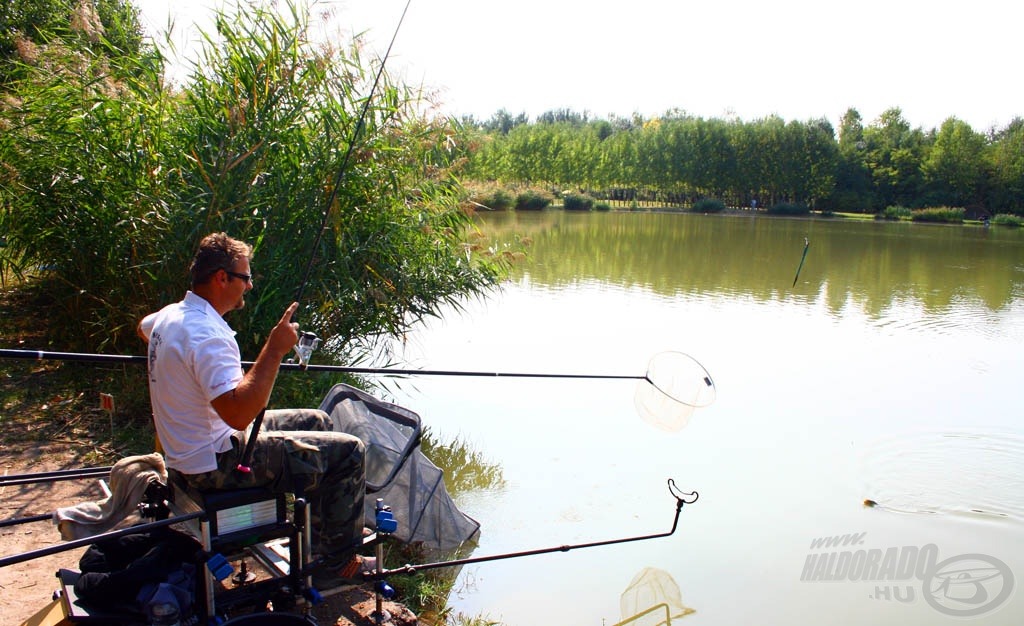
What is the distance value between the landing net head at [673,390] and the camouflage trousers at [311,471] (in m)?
1.59

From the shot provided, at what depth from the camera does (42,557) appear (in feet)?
9.87

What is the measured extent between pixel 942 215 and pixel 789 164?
11.6 meters

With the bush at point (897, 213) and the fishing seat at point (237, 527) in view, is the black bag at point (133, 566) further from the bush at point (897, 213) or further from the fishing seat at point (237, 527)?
the bush at point (897, 213)

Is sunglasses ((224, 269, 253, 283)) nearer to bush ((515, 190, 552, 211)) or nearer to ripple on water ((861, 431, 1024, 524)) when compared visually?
ripple on water ((861, 431, 1024, 524))

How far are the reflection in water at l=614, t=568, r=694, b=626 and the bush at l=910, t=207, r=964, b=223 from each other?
5079cm

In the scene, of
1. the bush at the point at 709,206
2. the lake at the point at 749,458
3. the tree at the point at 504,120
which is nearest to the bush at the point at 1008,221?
the bush at the point at 709,206

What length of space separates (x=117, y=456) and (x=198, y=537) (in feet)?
6.79

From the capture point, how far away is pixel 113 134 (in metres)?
5.09

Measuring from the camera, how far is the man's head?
7.65ft

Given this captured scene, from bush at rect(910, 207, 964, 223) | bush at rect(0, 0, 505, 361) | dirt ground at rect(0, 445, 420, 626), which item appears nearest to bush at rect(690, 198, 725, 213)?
bush at rect(910, 207, 964, 223)

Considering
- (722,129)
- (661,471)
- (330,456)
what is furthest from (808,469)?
(722,129)

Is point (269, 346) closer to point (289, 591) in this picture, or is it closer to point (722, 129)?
point (289, 591)

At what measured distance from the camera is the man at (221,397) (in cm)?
216

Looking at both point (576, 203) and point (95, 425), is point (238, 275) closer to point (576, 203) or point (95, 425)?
point (95, 425)
